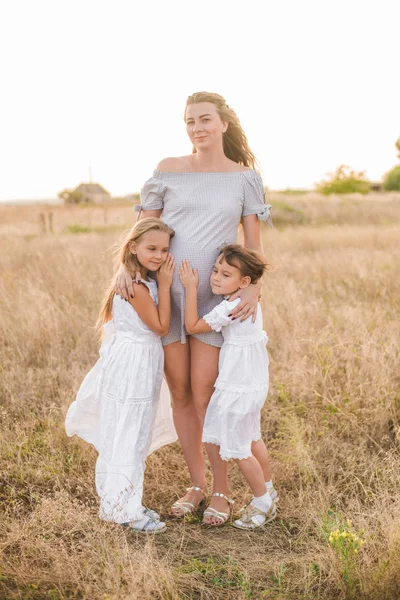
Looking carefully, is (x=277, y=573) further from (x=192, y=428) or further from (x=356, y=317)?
(x=356, y=317)

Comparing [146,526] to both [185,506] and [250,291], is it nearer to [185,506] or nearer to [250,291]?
[185,506]

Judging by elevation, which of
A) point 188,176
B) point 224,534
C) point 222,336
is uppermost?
point 188,176

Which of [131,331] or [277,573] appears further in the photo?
[131,331]

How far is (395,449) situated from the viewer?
3.59 meters

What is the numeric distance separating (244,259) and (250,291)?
205 mm

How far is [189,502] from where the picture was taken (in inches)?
134

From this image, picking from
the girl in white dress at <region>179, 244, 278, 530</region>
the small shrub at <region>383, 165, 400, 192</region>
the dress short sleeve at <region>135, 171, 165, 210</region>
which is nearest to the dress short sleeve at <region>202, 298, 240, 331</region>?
the girl in white dress at <region>179, 244, 278, 530</region>

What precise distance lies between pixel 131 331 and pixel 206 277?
51 centimetres

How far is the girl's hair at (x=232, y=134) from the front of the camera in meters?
3.18

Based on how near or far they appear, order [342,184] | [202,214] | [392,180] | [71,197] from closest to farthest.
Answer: [202,214] → [71,197] → [342,184] → [392,180]

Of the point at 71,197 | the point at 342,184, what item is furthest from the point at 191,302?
the point at 342,184

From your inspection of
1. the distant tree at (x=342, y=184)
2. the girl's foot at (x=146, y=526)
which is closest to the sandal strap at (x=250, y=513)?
the girl's foot at (x=146, y=526)

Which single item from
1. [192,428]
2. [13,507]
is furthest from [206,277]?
[13,507]

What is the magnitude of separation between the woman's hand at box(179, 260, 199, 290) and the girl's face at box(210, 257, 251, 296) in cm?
9
